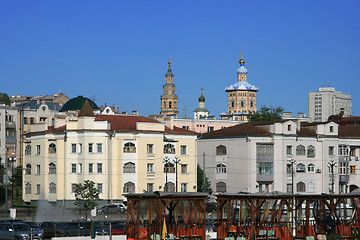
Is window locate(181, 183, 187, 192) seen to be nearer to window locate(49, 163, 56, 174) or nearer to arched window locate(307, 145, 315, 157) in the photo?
window locate(49, 163, 56, 174)

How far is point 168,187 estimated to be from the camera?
276ft

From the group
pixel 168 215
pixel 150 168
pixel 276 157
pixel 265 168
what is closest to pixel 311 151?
pixel 276 157

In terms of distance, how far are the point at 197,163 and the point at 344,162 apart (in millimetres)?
17937

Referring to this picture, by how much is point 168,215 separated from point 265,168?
48127 mm

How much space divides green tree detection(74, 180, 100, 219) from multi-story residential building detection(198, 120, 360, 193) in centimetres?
1841

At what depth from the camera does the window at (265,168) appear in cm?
8888

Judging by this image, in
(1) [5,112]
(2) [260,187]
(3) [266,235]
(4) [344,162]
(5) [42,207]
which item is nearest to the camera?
(3) [266,235]

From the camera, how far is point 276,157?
89.3m

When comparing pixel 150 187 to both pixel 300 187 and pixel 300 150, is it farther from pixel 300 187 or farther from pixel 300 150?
pixel 300 150

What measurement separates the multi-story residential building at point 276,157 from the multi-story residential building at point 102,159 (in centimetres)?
692

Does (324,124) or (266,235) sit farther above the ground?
(324,124)

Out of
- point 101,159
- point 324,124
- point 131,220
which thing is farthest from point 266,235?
point 324,124

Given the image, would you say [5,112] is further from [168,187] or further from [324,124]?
[324,124]

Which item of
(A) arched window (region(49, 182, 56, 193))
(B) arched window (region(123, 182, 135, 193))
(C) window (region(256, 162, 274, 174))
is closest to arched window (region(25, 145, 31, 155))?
(A) arched window (region(49, 182, 56, 193))
